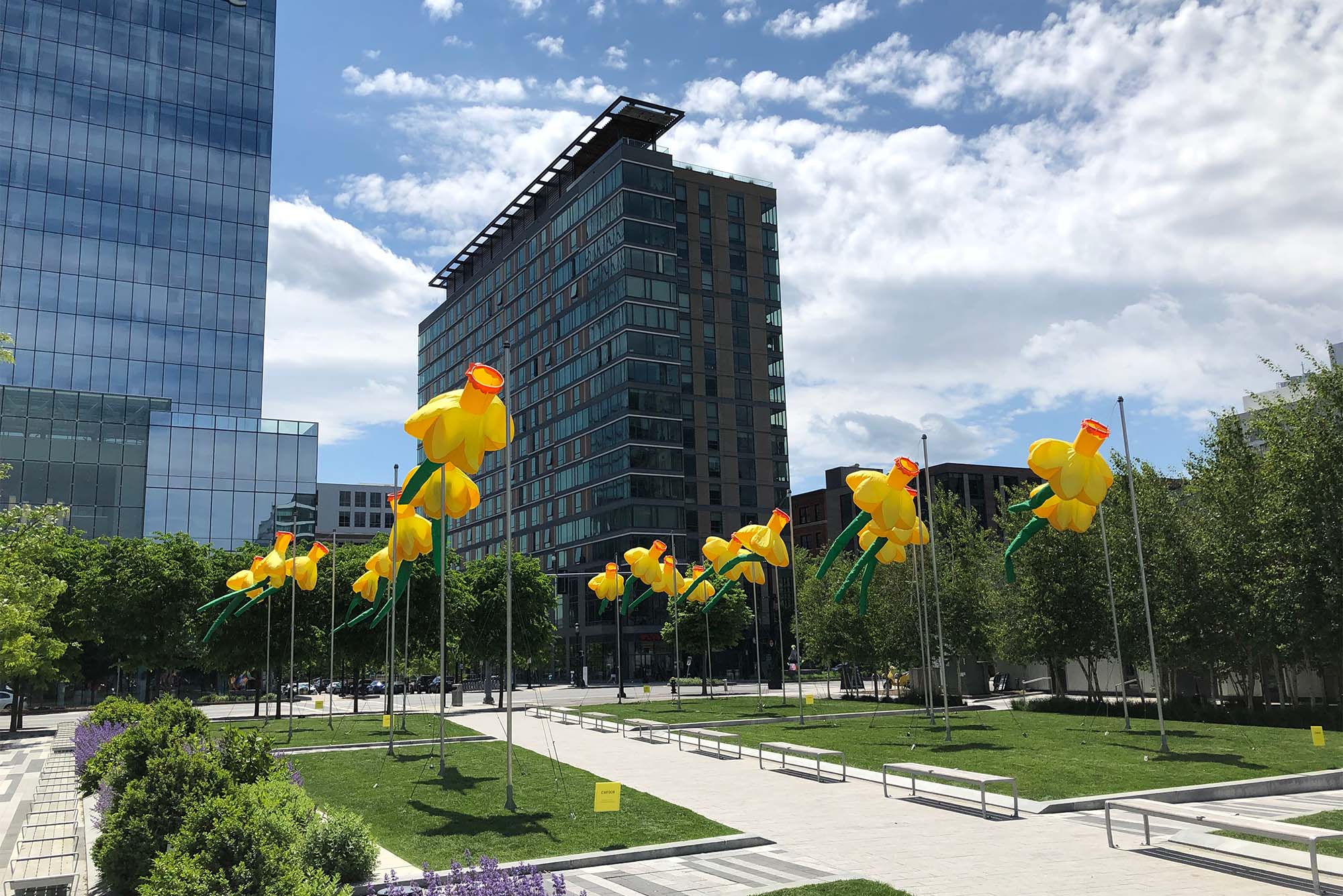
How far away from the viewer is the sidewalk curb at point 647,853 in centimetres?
1367

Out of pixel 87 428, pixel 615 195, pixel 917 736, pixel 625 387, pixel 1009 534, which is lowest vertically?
pixel 917 736

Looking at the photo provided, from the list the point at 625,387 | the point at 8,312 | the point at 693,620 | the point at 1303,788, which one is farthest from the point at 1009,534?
the point at 8,312

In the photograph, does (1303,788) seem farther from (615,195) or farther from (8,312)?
(8,312)

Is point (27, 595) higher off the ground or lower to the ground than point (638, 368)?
lower

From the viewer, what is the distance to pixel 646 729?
114 feet

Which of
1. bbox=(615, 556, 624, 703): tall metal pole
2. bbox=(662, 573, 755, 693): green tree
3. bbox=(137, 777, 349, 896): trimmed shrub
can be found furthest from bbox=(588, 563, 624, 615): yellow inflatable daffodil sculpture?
bbox=(137, 777, 349, 896): trimmed shrub

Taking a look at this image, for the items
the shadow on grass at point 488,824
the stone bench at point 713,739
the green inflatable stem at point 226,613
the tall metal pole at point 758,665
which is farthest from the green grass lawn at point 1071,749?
the green inflatable stem at point 226,613

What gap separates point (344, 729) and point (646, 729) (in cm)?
1205

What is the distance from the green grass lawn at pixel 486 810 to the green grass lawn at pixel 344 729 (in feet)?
21.1

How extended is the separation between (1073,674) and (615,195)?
196 feet

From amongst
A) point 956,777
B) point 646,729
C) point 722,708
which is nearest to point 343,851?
point 956,777

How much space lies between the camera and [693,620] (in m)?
56.8

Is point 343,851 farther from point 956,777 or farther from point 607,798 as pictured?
point 956,777

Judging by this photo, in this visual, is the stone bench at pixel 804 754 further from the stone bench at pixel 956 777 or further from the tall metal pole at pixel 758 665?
the tall metal pole at pixel 758 665
